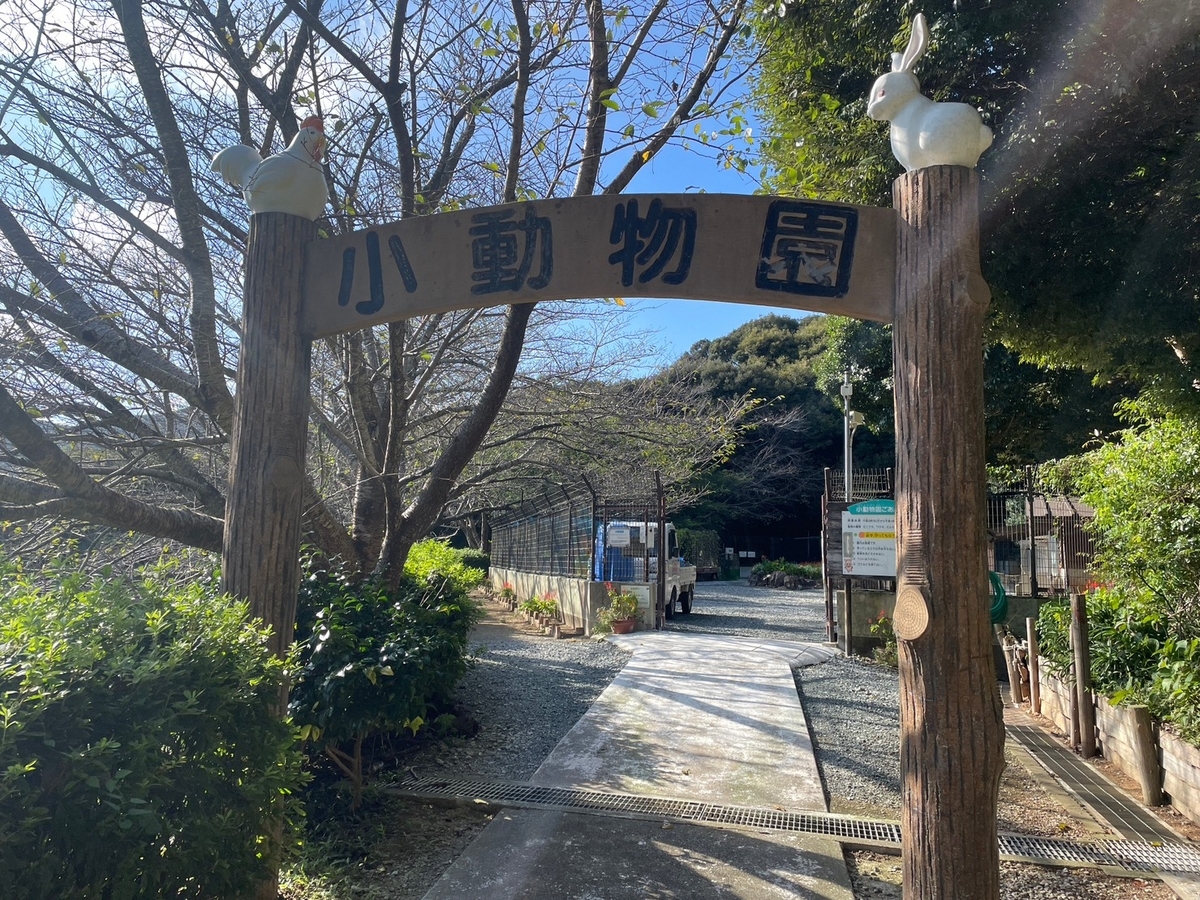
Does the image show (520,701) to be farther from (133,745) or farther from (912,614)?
(133,745)

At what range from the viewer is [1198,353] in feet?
16.6

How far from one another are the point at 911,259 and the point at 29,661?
10.0 feet

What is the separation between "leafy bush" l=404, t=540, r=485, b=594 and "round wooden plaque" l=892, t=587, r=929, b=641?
426cm

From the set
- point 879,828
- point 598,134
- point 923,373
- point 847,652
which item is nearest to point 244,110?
→ point 598,134

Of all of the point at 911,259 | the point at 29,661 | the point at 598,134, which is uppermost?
the point at 598,134

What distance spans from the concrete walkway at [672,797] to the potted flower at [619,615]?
3.33m

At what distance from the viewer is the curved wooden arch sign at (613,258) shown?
3.03 metres

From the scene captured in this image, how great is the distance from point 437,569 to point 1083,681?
5.90 meters

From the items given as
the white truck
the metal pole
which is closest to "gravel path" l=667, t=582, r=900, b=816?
the white truck

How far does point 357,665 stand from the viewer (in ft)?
13.9

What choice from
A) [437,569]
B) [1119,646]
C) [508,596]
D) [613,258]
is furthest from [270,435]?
[508,596]

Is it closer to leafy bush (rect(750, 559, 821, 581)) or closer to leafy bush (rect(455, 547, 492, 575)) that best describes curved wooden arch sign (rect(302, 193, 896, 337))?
leafy bush (rect(455, 547, 492, 575))

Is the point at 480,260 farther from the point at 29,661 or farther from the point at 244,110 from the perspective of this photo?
the point at 244,110

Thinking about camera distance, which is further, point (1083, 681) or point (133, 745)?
point (1083, 681)
